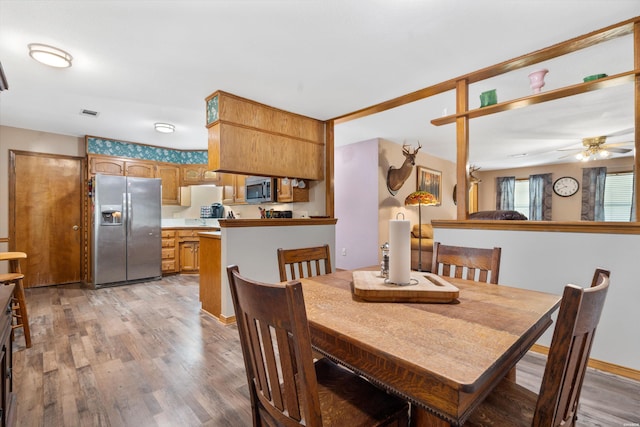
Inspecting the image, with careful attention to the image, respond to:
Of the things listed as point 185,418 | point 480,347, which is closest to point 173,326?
point 185,418

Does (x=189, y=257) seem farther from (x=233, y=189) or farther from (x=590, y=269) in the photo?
(x=590, y=269)

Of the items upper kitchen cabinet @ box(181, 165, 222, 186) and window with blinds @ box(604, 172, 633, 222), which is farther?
window with blinds @ box(604, 172, 633, 222)

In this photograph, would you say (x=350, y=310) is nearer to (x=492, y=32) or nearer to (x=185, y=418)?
(x=185, y=418)

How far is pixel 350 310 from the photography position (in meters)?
1.10

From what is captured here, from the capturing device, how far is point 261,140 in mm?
3373

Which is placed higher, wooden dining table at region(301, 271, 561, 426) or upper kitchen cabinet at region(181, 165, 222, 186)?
upper kitchen cabinet at region(181, 165, 222, 186)

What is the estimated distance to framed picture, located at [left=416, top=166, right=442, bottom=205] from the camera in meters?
5.99

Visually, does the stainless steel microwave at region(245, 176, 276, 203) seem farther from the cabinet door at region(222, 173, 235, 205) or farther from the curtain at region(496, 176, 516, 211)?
the curtain at region(496, 176, 516, 211)

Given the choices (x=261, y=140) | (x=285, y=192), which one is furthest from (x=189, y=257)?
(x=261, y=140)

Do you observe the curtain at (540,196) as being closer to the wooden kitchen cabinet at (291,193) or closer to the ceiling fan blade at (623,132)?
the ceiling fan blade at (623,132)

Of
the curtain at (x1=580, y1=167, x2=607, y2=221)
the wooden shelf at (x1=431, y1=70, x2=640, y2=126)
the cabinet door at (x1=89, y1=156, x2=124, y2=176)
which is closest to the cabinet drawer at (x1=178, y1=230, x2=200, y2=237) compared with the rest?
the cabinet door at (x1=89, y1=156, x2=124, y2=176)

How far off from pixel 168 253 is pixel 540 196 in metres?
8.35

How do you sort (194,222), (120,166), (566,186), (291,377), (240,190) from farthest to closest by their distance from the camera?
(566,186) < (194,222) < (240,190) < (120,166) < (291,377)

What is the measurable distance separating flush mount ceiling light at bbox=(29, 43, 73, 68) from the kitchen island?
175cm
